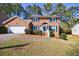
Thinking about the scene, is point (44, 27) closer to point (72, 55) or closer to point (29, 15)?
point (29, 15)

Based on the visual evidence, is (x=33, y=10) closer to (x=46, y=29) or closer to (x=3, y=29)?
(x=46, y=29)

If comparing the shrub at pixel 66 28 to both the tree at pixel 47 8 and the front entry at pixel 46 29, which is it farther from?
the tree at pixel 47 8

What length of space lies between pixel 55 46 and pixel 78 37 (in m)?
0.94

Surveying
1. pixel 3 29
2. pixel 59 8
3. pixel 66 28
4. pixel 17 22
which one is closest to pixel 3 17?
pixel 3 29

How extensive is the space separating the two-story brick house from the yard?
1.04ft

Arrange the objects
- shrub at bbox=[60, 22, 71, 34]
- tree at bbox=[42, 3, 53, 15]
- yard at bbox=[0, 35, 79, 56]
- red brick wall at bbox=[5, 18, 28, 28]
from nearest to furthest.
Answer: yard at bbox=[0, 35, 79, 56], tree at bbox=[42, 3, 53, 15], shrub at bbox=[60, 22, 71, 34], red brick wall at bbox=[5, 18, 28, 28]

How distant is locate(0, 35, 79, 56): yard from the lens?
12.1m

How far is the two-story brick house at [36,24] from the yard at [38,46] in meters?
0.32

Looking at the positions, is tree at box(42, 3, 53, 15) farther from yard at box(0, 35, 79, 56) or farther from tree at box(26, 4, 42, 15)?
yard at box(0, 35, 79, 56)

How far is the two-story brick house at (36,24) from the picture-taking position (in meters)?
12.5

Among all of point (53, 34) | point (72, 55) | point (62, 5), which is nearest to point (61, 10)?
point (62, 5)

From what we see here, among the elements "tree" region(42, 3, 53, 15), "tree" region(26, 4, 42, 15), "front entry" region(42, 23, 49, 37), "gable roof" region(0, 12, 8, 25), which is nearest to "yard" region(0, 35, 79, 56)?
"front entry" region(42, 23, 49, 37)

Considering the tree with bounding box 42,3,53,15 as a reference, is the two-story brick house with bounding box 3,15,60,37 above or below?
below

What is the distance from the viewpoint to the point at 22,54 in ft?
39.5
